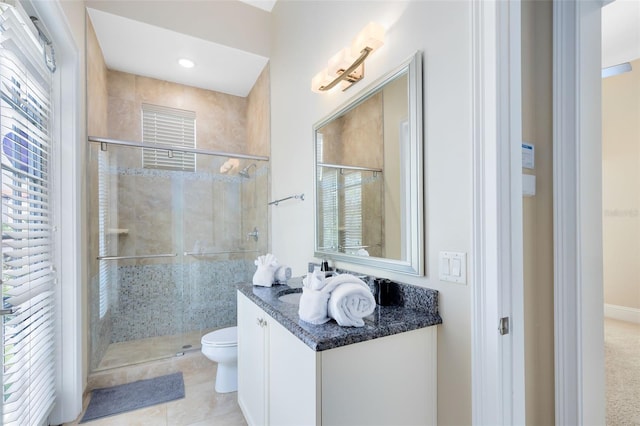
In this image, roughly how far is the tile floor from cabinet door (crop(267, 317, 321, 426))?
75cm

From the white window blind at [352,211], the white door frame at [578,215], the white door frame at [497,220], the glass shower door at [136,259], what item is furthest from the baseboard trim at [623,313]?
the glass shower door at [136,259]

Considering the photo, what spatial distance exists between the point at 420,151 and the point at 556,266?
0.63 m

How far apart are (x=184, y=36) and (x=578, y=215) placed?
9.53 ft

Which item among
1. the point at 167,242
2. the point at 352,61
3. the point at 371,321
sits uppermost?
the point at 352,61

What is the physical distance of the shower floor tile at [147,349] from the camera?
240cm

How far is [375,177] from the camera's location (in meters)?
1.44

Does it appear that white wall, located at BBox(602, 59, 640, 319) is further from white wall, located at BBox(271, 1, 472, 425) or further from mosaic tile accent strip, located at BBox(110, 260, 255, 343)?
mosaic tile accent strip, located at BBox(110, 260, 255, 343)

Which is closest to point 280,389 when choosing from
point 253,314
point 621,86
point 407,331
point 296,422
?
point 296,422

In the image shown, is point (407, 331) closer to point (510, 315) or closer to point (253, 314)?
point (510, 315)

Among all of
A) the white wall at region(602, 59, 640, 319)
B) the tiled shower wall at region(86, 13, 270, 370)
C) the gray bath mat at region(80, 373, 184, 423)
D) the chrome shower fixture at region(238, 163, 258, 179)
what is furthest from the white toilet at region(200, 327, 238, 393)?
the white wall at region(602, 59, 640, 319)

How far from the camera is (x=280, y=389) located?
1187mm

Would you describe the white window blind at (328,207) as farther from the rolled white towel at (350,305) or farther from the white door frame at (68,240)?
the white door frame at (68,240)

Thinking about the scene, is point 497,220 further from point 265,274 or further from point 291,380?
point 265,274

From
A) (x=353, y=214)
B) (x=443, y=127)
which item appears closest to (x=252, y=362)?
(x=353, y=214)
